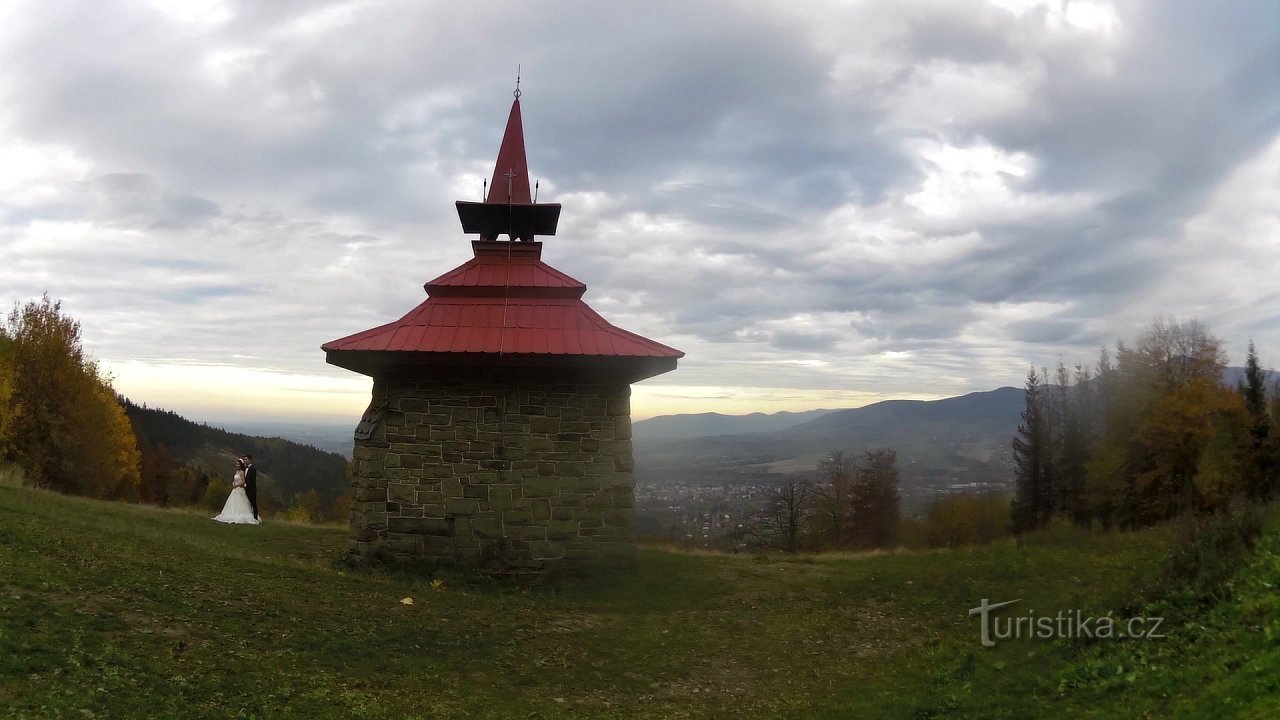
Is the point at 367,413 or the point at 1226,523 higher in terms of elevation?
the point at 367,413

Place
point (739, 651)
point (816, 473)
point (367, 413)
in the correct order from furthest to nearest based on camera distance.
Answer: point (816, 473) < point (367, 413) < point (739, 651)

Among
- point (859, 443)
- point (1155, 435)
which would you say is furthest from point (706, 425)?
point (1155, 435)

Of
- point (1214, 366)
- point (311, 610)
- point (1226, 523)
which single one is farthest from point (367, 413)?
point (1214, 366)

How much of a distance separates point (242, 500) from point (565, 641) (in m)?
10.2

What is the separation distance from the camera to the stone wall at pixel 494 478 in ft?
35.6

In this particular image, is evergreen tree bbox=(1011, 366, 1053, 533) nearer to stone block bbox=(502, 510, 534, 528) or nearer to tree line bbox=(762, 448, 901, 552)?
tree line bbox=(762, 448, 901, 552)

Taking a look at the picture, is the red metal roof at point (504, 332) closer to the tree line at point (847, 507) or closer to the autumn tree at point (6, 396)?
the tree line at point (847, 507)

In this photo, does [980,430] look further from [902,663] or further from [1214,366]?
[902,663]

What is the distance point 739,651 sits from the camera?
26.5ft

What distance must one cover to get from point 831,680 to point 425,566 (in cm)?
633

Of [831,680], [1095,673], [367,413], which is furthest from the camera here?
[367,413]

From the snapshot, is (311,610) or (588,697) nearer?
(588,697)

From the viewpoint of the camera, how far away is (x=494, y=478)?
10938 millimetres

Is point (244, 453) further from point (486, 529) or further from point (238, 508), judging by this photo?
point (486, 529)
